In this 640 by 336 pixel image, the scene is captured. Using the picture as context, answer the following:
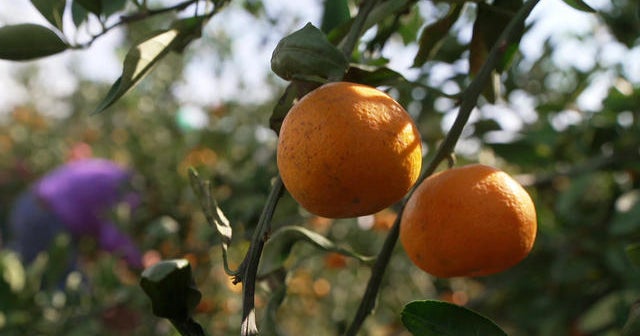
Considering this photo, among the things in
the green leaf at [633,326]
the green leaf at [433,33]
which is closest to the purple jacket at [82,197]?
the green leaf at [433,33]

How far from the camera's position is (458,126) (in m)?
0.61

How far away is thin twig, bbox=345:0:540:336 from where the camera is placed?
2.00 feet

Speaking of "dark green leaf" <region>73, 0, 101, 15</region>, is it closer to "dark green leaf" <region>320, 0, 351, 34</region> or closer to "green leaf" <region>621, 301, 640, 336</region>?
"dark green leaf" <region>320, 0, 351, 34</region>

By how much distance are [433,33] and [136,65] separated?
13.9 inches

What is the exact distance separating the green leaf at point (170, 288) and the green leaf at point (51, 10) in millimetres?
358

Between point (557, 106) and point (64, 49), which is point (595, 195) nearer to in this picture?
point (557, 106)

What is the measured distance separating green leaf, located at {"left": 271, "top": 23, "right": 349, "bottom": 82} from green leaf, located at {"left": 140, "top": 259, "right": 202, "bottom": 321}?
0.19 metres

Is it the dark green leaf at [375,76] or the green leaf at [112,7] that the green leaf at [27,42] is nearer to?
the green leaf at [112,7]

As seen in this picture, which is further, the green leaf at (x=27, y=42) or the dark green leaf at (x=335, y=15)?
the dark green leaf at (x=335, y=15)

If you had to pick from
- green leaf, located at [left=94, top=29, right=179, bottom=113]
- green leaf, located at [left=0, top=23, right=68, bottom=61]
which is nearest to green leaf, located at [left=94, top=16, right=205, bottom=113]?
green leaf, located at [left=94, top=29, right=179, bottom=113]

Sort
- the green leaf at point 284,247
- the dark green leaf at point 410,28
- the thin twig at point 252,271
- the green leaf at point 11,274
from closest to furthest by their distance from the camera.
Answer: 1. the thin twig at point 252,271
2. the green leaf at point 284,247
3. the dark green leaf at point 410,28
4. the green leaf at point 11,274

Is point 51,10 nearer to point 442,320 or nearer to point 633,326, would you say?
point 442,320

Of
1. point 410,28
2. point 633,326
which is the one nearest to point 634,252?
point 633,326

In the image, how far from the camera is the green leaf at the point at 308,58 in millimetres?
536
